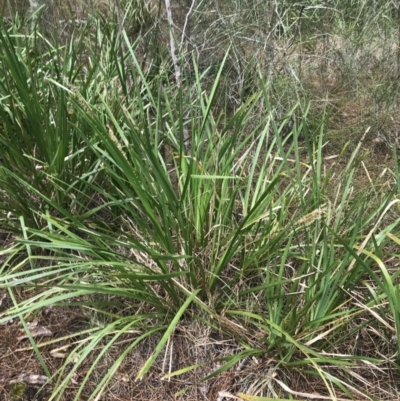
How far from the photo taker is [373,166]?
7.93 feet

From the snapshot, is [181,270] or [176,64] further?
[176,64]

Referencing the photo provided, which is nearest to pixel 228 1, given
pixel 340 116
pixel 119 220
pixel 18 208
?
pixel 340 116

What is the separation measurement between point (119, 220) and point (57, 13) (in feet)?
6.72

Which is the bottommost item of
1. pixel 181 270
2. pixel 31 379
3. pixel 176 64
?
pixel 31 379

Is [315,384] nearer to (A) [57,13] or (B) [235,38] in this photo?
(B) [235,38]

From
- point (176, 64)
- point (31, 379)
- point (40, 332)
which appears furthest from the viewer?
point (176, 64)

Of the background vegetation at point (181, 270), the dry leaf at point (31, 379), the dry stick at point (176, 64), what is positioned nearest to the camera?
the background vegetation at point (181, 270)

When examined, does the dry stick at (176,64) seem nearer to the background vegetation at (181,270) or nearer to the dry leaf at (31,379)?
the background vegetation at (181,270)

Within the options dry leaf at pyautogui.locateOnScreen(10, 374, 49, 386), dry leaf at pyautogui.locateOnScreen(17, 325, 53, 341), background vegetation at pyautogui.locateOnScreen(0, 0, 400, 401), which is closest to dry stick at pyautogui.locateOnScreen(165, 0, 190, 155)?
background vegetation at pyautogui.locateOnScreen(0, 0, 400, 401)

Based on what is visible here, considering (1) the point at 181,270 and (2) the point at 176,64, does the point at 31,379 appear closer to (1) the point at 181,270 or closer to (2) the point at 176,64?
(1) the point at 181,270

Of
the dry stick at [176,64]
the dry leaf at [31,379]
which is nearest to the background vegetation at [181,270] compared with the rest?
the dry leaf at [31,379]

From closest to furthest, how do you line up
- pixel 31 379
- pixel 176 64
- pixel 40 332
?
pixel 31 379 < pixel 40 332 < pixel 176 64

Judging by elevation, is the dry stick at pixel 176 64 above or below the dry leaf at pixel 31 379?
above

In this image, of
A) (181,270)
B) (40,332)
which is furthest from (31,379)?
(181,270)
